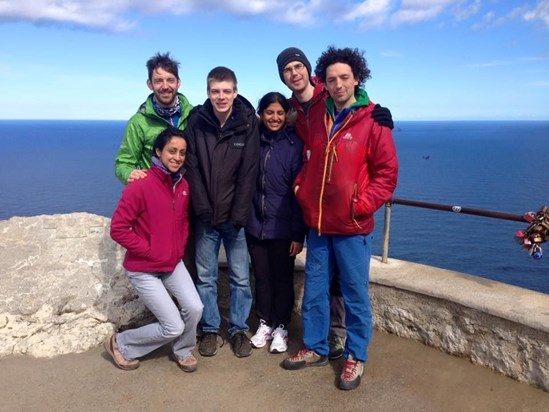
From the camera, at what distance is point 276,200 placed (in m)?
4.14

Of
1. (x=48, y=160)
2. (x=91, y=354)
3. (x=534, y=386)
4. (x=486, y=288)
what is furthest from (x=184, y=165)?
(x=48, y=160)

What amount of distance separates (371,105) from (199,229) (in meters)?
1.78

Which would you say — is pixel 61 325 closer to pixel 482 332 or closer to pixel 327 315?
pixel 327 315

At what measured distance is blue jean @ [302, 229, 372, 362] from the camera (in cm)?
377

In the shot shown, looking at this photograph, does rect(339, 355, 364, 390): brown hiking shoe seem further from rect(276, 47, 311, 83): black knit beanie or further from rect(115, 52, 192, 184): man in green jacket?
rect(276, 47, 311, 83): black knit beanie

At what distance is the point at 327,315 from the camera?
4.05 m

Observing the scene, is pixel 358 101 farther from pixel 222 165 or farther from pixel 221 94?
pixel 222 165

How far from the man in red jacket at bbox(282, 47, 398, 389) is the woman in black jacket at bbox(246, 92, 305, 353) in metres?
0.19

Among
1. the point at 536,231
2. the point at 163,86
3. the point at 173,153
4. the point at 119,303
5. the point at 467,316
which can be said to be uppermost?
the point at 163,86

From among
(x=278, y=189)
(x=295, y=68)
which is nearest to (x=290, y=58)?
(x=295, y=68)

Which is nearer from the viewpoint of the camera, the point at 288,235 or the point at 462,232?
the point at 288,235

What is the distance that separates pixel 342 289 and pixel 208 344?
137 cm

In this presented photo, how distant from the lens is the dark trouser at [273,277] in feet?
14.1

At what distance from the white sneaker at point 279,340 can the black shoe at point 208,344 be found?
51 cm
